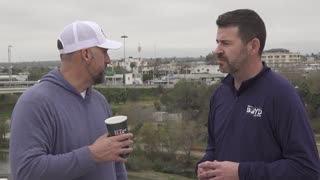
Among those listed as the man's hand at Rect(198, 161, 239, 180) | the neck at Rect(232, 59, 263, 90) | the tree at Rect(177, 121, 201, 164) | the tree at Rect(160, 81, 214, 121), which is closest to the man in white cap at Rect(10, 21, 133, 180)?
the man's hand at Rect(198, 161, 239, 180)

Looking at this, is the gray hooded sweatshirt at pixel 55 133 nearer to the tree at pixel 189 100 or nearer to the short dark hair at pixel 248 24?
the short dark hair at pixel 248 24

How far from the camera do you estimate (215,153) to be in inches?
92.2

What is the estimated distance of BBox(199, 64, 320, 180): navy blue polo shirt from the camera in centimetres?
195

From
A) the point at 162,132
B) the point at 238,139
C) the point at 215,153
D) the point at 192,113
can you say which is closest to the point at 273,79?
the point at 238,139

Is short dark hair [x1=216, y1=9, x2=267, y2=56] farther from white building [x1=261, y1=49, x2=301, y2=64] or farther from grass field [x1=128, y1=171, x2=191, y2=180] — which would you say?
white building [x1=261, y1=49, x2=301, y2=64]

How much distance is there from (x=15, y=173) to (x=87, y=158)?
0.30m

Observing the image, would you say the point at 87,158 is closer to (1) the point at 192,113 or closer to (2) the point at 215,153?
(2) the point at 215,153

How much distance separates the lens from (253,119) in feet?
6.81

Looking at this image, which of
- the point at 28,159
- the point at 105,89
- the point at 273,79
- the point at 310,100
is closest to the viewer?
the point at 28,159

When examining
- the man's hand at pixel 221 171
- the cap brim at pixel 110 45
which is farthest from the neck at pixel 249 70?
the cap brim at pixel 110 45

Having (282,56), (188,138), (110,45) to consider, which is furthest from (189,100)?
(282,56)

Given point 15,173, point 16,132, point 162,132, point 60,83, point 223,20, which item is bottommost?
point 162,132

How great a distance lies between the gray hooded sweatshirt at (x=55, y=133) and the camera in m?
1.94

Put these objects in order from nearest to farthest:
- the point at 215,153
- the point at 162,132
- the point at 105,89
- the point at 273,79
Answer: the point at 273,79
the point at 215,153
the point at 162,132
the point at 105,89
